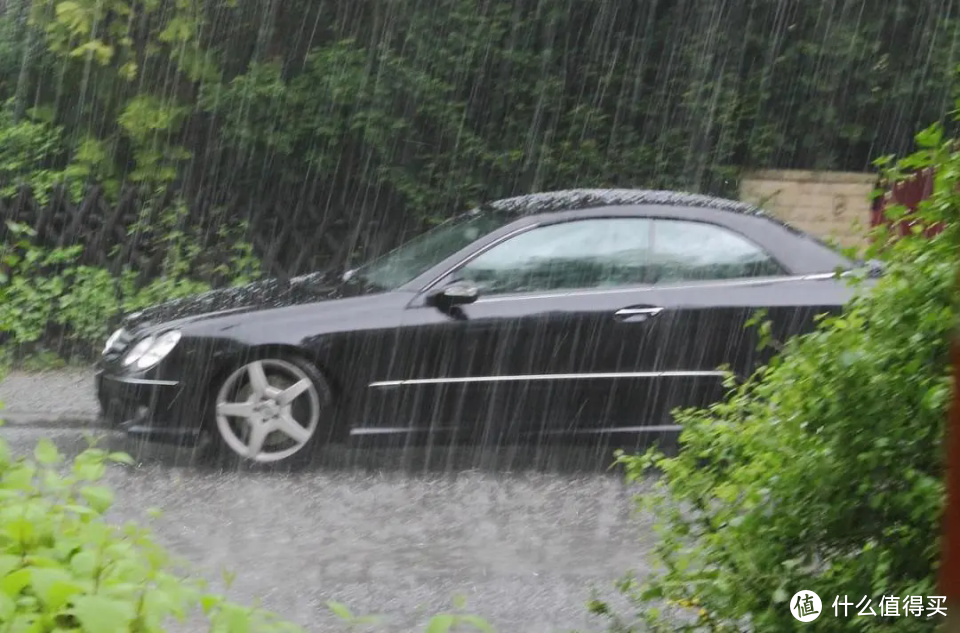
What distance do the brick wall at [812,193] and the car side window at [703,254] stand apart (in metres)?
5.75

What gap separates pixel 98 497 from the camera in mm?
2791

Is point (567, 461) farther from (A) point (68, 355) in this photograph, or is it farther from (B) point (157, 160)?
(B) point (157, 160)

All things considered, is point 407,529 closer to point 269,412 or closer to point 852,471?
point 269,412

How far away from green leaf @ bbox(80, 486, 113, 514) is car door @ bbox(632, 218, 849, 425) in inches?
190

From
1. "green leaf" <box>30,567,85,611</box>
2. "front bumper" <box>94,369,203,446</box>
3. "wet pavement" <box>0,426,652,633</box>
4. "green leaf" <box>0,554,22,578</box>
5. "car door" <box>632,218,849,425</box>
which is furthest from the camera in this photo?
"car door" <box>632,218,849,425</box>

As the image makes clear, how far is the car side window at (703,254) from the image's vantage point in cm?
750

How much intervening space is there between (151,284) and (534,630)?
8573 millimetres

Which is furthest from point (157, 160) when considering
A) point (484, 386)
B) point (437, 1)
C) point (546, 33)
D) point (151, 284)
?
point (484, 386)

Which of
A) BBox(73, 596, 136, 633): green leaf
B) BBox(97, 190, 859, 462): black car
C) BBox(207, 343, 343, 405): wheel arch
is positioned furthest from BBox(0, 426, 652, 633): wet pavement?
BBox(73, 596, 136, 633): green leaf

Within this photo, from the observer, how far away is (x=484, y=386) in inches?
285

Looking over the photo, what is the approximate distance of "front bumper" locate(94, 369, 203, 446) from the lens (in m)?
7.23

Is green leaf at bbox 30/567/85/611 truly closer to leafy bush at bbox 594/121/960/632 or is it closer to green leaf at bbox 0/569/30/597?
green leaf at bbox 0/569/30/597

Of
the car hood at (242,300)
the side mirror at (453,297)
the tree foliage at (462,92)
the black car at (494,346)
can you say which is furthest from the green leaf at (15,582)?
the tree foliage at (462,92)

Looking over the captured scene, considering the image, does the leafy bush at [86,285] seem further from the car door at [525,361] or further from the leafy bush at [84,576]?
the leafy bush at [84,576]
